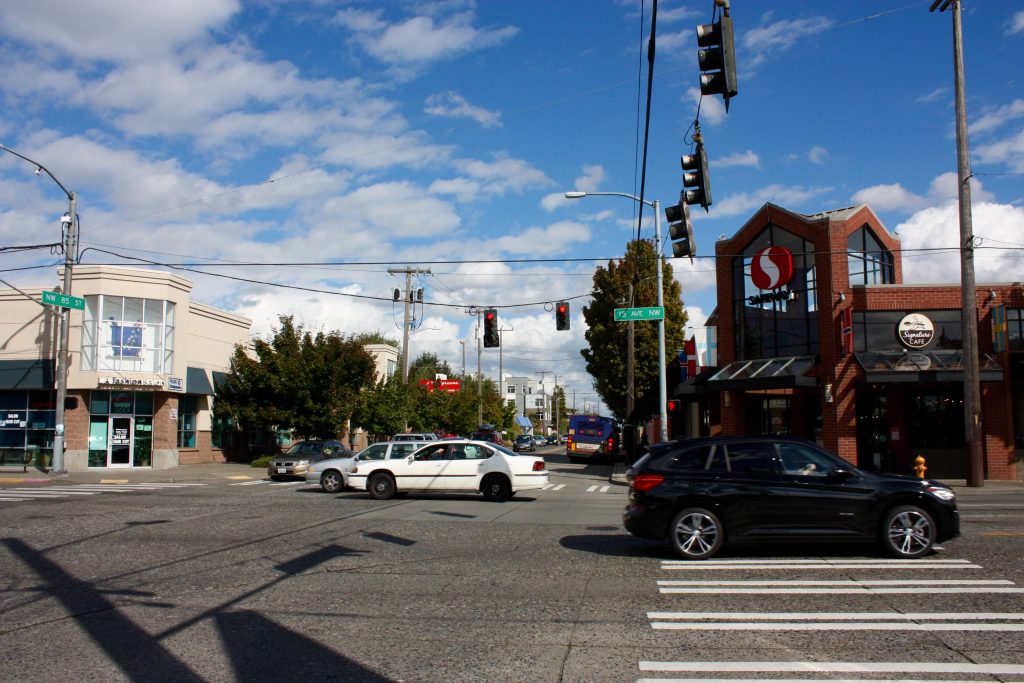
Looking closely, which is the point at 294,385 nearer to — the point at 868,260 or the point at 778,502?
the point at 868,260

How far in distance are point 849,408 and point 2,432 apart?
3326 cm

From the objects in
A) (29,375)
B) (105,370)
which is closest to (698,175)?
(105,370)

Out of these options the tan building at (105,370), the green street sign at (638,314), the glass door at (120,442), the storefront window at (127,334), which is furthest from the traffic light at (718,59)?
the glass door at (120,442)

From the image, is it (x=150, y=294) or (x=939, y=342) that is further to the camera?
(x=150, y=294)

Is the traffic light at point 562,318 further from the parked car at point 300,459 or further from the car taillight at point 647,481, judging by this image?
the car taillight at point 647,481

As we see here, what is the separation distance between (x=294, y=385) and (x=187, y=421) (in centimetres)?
502

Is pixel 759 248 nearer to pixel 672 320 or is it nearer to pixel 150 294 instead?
pixel 672 320

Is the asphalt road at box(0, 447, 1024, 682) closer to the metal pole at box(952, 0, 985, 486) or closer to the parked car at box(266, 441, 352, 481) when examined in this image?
the metal pole at box(952, 0, 985, 486)

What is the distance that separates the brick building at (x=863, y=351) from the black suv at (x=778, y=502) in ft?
56.6

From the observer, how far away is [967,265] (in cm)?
2378

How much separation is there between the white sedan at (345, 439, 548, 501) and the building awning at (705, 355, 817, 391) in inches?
453

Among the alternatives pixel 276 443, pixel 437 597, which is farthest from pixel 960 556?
pixel 276 443

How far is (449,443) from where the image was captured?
19.8 meters

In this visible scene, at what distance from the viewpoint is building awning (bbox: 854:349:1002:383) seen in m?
25.8
